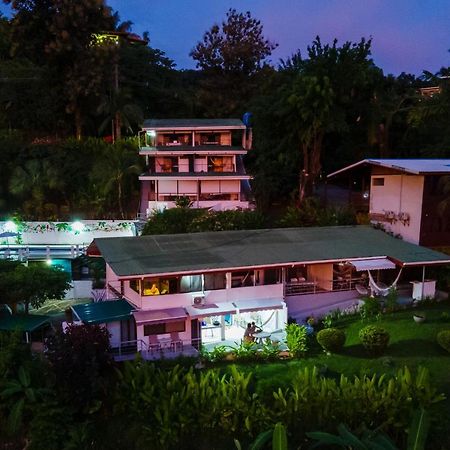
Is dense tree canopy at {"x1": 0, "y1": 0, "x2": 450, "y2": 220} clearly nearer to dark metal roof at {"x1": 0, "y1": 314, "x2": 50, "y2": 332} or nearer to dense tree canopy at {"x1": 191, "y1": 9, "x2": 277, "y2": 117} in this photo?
dense tree canopy at {"x1": 191, "y1": 9, "x2": 277, "y2": 117}

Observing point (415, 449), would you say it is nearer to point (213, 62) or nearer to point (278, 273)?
→ point (278, 273)

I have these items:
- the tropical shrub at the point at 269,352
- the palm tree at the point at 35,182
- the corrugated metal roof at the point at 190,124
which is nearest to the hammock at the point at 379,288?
the tropical shrub at the point at 269,352

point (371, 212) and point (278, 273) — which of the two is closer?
point (278, 273)

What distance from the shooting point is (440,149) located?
3478 centimetres

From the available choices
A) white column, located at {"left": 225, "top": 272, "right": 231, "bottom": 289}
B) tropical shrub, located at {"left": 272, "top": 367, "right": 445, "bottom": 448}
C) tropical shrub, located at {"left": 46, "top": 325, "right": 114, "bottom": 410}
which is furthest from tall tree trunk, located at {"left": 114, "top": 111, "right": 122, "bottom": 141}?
tropical shrub, located at {"left": 272, "top": 367, "right": 445, "bottom": 448}

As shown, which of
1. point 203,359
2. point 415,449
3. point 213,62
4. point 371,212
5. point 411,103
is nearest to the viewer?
point 415,449

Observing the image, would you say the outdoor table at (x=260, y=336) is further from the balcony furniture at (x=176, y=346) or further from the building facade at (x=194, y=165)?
the building facade at (x=194, y=165)

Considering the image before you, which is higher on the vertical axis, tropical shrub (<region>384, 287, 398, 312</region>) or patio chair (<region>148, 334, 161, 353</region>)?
tropical shrub (<region>384, 287, 398, 312</region>)

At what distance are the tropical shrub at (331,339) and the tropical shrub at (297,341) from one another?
1.93 ft

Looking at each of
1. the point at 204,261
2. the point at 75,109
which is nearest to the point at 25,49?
the point at 75,109

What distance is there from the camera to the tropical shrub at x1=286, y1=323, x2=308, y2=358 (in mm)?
17141

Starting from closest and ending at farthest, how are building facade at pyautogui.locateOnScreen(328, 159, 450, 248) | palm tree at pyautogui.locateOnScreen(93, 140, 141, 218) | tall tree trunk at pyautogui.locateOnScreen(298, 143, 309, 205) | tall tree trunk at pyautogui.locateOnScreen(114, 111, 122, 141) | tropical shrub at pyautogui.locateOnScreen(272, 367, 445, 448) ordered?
1. tropical shrub at pyautogui.locateOnScreen(272, 367, 445, 448)
2. building facade at pyautogui.locateOnScreen(328, 159, 450, 248)
3. tall tree trunk at pyautogui.locateOnScreen(298, 143, 309, 205)
4. palm tree at pyautogui.locateOnScreen(93, 140, 141, 218)
5. tall tree trunk at pyautogui.locateOnScreen(114, 111, 122, 141)

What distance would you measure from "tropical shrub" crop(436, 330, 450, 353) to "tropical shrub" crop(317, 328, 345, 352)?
3.33 metres

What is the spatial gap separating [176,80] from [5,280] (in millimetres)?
39199
